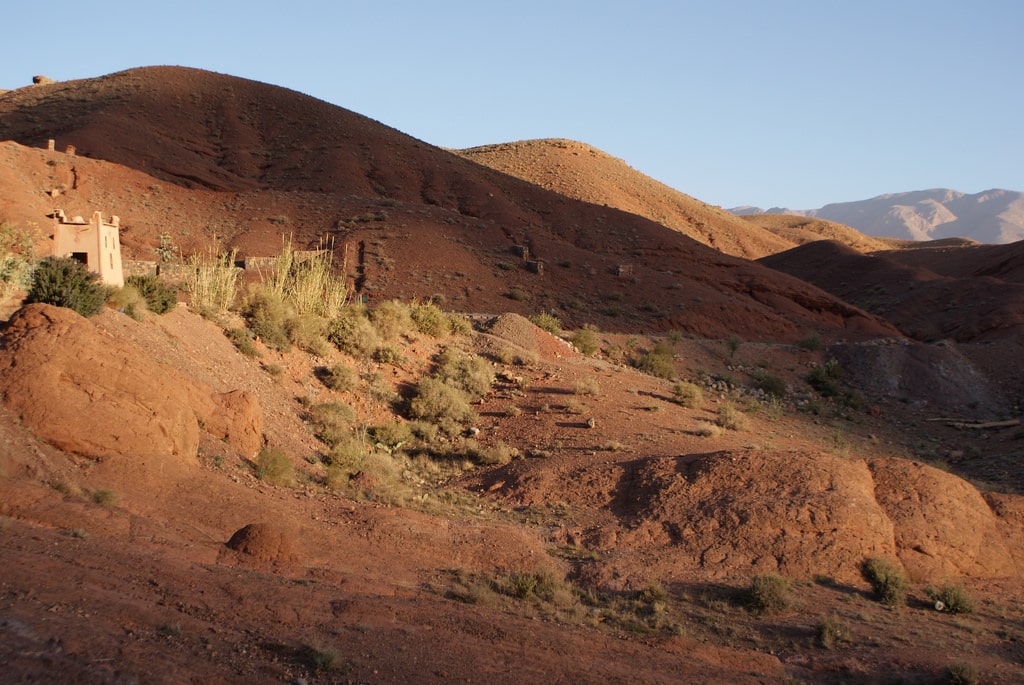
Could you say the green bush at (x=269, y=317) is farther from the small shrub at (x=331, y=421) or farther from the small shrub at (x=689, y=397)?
the small shrub at (x=689, y=397)

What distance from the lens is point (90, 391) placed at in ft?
36.0

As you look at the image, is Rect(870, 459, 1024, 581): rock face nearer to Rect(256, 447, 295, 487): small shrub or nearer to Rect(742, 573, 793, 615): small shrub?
Rect(742, 573, 793, 615): small shrub

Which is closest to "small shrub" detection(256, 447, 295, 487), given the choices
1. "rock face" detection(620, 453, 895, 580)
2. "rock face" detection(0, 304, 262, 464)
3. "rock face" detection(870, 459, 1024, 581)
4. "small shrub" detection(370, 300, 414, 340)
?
"rock face" detection(0, 304, 262, 464)

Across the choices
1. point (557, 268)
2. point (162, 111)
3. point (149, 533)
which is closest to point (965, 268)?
point (557, 268)

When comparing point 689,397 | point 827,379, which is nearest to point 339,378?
point 689,397

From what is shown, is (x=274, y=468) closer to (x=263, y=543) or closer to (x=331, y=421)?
(x=331, y=421)

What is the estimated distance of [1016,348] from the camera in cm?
3278

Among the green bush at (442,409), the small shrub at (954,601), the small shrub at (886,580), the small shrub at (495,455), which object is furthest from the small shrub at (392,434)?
the small shrub at (954,601)

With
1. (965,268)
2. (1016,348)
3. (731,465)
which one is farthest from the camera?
(965,268)

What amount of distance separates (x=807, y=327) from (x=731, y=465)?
27340 millimetres

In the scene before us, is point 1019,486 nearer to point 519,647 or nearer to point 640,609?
point 640,609

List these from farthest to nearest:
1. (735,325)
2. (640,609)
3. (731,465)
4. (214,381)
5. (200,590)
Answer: (735,325) < (214,381) < (731,465) < (640,609) < (200,590)

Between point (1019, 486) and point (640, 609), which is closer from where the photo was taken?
point (640, 609)

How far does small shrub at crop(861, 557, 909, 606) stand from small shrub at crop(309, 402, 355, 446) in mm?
8231
